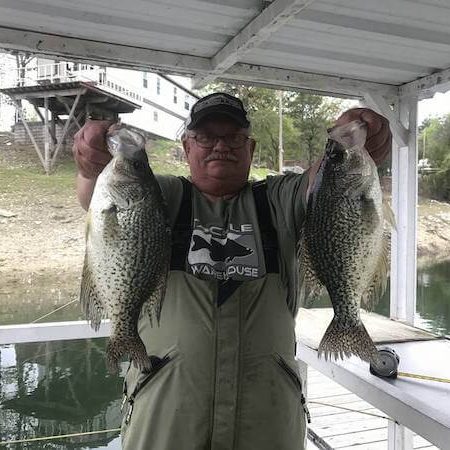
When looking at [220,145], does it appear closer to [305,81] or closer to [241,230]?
[241,230]

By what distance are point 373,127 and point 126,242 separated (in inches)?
37.9

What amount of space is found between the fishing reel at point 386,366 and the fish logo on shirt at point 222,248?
1.28 metres

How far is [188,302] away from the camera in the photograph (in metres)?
1.95

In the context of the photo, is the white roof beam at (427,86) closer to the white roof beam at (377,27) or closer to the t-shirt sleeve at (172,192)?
the white roof beam at (377,27)

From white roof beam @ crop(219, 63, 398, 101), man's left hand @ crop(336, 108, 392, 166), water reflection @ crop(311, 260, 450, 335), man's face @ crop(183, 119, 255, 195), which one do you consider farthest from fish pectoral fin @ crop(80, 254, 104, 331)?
water reflection @ crop(311, 260, 450, 335)

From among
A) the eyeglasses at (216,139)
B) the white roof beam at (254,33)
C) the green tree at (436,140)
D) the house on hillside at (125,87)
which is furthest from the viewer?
the green tree at (436,140)

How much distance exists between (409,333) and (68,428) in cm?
450

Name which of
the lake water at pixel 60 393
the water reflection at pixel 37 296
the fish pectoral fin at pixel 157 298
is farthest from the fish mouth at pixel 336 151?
the water reflection at pixel 37 296

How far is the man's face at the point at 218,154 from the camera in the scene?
212 centimetres

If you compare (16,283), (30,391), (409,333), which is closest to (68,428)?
(30,391)

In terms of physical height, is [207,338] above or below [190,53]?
below

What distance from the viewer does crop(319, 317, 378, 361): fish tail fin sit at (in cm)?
193

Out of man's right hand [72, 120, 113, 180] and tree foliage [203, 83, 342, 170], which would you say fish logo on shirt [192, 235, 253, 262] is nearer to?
man's right hand [72, 120, 113, 180]

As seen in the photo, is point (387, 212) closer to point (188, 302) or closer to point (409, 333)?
point (188, 302)
